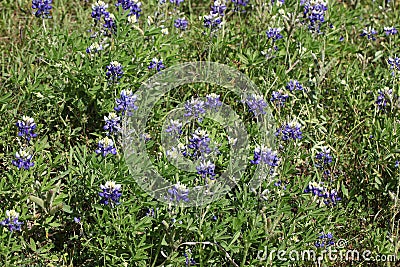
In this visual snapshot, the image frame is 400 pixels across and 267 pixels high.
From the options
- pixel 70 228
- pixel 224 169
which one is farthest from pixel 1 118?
pixel 224 169

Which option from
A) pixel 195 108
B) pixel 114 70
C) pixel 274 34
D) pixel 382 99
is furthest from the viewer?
pixel 274 34

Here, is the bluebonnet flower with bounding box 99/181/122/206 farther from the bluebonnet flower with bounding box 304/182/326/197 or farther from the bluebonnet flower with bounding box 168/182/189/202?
the bluebonnet flower with bounding box 304/182/326/197

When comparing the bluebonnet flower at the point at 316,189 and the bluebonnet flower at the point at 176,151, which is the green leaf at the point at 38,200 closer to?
the bluebonnet flower at the point at 176,151

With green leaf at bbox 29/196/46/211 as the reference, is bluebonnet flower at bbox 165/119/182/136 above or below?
above

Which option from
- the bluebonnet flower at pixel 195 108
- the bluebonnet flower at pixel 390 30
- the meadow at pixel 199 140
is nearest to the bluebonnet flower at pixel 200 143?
the meadow at pixel 199 140

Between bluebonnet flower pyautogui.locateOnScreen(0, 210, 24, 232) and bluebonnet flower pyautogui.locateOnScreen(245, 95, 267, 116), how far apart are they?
144 cm

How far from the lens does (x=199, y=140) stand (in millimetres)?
2965

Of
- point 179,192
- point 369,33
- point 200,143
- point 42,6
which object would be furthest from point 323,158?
point 42,6

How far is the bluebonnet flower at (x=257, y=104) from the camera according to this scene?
11.4 ft

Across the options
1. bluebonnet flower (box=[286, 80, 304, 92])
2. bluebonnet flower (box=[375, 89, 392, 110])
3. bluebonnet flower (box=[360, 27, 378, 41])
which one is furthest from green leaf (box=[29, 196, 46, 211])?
bluebonnet flower (box=[360, 27, 378, 41])

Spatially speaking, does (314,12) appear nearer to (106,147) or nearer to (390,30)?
(390,30)

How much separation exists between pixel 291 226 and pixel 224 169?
0.50m

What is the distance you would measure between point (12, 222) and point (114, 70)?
1.07m

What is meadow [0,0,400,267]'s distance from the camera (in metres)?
2.96
